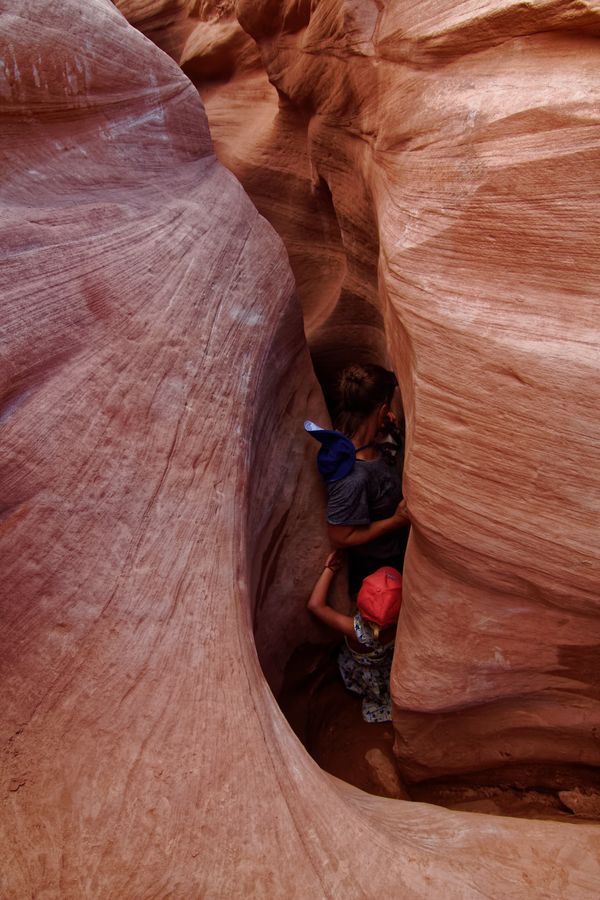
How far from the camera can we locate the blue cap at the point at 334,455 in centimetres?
281

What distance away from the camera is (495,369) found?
187 centimetres

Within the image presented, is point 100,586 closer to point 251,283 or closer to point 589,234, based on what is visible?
point 251,283

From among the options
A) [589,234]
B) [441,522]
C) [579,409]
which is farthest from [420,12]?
[441,522]

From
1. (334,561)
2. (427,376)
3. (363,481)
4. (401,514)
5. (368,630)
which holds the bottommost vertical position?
Result: (368,630)

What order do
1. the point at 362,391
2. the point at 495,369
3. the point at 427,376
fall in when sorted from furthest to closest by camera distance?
the point at 362,391, the point at 427,376, the point at 495,369

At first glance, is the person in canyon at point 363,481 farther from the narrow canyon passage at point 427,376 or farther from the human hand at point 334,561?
the narrow canyon passage at point 427,376

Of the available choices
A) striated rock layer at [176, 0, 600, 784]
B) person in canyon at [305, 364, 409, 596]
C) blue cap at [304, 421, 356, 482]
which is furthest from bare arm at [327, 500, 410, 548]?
striated rock layer at [176, 0, 600, 784]

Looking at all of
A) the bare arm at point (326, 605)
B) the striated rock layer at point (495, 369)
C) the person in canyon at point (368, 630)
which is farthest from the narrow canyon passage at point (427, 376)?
the bare arm at point (326, 605)

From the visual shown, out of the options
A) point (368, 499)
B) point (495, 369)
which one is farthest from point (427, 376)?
point (368, 499)

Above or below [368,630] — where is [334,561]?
above

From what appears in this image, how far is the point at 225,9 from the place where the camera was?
186 inches

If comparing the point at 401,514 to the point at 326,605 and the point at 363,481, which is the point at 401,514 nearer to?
the point at 363,481

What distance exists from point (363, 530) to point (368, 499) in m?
0.15

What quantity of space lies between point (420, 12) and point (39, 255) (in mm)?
1612
